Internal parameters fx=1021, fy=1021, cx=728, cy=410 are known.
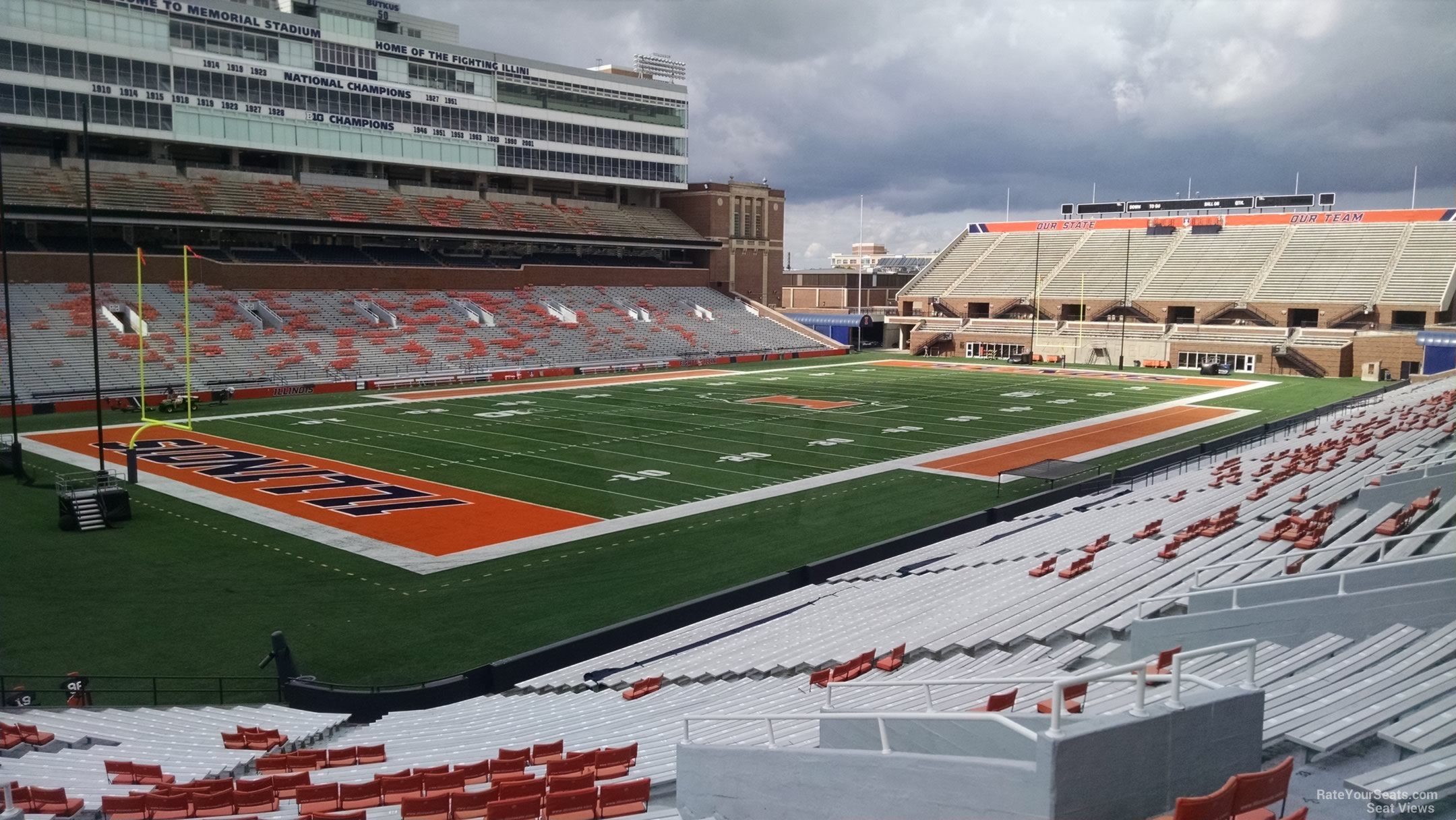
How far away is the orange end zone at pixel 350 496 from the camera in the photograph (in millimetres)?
21797

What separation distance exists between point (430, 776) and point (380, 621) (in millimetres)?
7865

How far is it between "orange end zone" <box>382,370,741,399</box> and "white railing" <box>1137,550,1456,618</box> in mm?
37461

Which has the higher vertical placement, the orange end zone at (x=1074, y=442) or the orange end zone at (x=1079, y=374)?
the orange end zone at (x=1079, y=374)

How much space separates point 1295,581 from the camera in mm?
9383

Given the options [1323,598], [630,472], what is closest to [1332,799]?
[1323,598]

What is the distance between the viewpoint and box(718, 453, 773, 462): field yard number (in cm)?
2994

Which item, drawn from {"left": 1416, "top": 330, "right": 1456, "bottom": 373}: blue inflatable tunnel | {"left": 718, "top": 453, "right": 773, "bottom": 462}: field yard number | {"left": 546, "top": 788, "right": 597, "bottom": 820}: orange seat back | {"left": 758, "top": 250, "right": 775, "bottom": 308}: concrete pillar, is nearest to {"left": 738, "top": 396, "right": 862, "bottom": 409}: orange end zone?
{"left": 718, "top": 453, "right": 773, "bottom": 462}: field yard number

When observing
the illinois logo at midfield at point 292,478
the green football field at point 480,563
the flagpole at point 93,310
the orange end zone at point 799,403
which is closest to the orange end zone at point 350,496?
the illinois logo at midfield at point 292,478

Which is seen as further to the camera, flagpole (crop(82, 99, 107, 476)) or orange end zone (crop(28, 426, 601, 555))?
flagpole (crop(82, 99, 107, 476))

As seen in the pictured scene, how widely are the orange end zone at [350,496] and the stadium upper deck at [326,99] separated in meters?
26.2

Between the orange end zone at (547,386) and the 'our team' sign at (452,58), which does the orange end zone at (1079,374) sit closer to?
the orange end zone at (547,386)

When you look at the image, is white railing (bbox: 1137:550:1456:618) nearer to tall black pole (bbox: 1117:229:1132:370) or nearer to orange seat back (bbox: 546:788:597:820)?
orange seat back (bbox: 546:788:597:820)

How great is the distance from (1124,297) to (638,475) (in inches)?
2081

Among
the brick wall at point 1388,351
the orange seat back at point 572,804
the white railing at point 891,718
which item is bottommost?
the orange seat back at point 572,804
